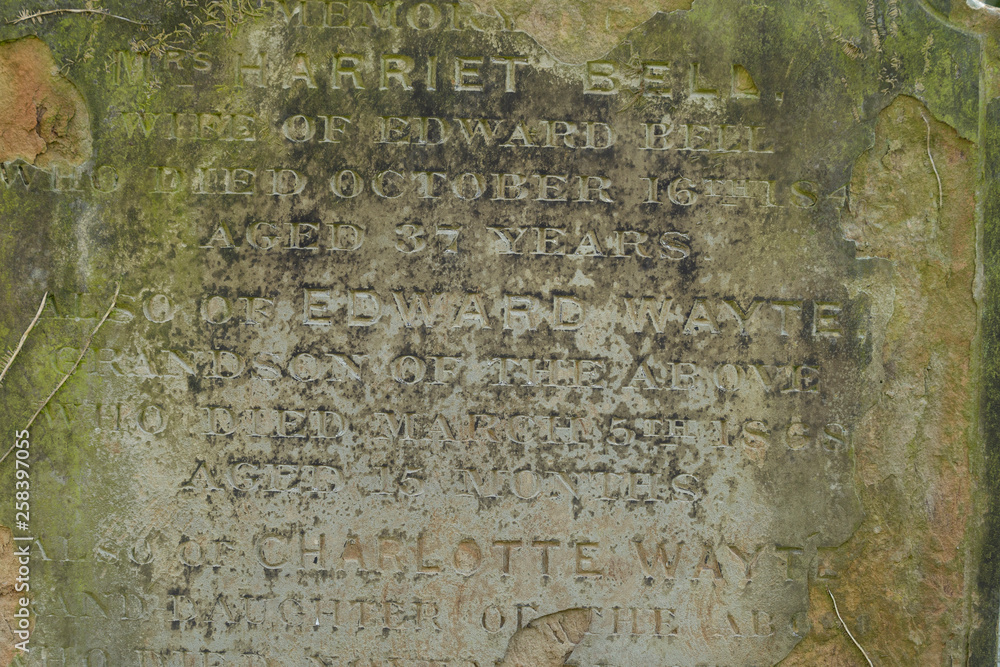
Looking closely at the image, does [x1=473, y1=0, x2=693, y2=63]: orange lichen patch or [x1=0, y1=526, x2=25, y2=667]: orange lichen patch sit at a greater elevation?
[x1=473, y1=0, x2=693, y2=63]: orange lichen patch

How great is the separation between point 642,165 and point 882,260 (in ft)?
3.17

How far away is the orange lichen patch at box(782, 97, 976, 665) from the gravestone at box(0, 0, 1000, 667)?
13 millimetres

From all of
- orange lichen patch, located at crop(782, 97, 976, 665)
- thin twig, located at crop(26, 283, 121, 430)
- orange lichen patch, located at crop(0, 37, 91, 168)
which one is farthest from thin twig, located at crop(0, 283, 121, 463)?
orange lichen patch, located at crop(782, 97, 976, 665)

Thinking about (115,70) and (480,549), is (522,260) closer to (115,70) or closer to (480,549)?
(480,549)

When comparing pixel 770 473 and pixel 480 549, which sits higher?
pixel 770 473

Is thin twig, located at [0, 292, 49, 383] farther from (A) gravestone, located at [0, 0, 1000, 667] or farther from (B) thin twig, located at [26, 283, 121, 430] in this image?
(B) thin twig, located at [26, 283, 121, 430]

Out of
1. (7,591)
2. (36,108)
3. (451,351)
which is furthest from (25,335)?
(451,351)

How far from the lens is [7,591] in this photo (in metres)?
2.25

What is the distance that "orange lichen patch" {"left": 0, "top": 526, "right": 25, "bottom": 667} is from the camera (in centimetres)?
225

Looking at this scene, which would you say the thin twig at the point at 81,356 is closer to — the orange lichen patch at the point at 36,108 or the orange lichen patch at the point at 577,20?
the orange lichen patch at the point at 36,108

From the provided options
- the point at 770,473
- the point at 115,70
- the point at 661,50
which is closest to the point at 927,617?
the point at 770,473

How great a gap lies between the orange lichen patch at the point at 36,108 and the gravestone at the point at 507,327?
1cm

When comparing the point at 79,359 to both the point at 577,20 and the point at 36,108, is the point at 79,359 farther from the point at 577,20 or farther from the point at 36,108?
the point at 577,20

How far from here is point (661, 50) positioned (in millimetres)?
2193
